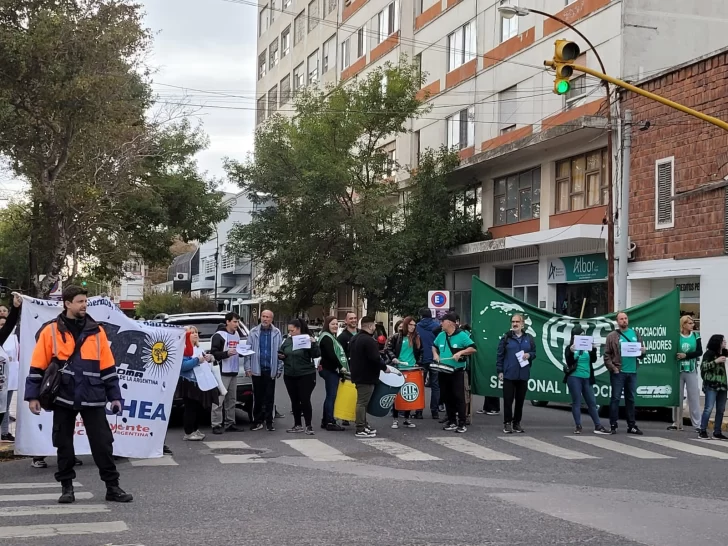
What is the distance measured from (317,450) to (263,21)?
59248 millimetres

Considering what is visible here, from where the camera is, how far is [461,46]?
124 ft

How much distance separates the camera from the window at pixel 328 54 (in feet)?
175

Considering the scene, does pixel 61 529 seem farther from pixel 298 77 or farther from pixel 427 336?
pixel 298 77

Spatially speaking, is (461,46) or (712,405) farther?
(461,46)

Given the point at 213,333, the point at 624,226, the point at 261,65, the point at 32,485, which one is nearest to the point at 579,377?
the point at 213,333

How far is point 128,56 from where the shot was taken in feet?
71.5

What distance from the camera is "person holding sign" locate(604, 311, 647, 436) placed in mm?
15461

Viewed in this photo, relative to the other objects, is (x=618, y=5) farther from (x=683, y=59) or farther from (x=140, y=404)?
(x=140, y=404)

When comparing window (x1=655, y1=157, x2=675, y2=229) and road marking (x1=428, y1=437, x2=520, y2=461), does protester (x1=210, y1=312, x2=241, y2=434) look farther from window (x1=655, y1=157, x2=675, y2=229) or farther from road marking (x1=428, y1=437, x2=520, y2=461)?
window (x1=655, y1=157, x2=675, y2=229)

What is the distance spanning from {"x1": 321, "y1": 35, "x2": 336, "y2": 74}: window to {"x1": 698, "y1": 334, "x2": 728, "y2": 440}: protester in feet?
133

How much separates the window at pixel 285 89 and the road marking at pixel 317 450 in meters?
49.0

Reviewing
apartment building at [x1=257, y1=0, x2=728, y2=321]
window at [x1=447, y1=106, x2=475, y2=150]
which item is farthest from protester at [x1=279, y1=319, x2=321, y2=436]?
window at [x1=447, y1=106, x2=475, y2=150]

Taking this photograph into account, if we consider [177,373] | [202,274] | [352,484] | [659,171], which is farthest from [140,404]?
[202,274]

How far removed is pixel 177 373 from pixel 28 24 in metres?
10.9
